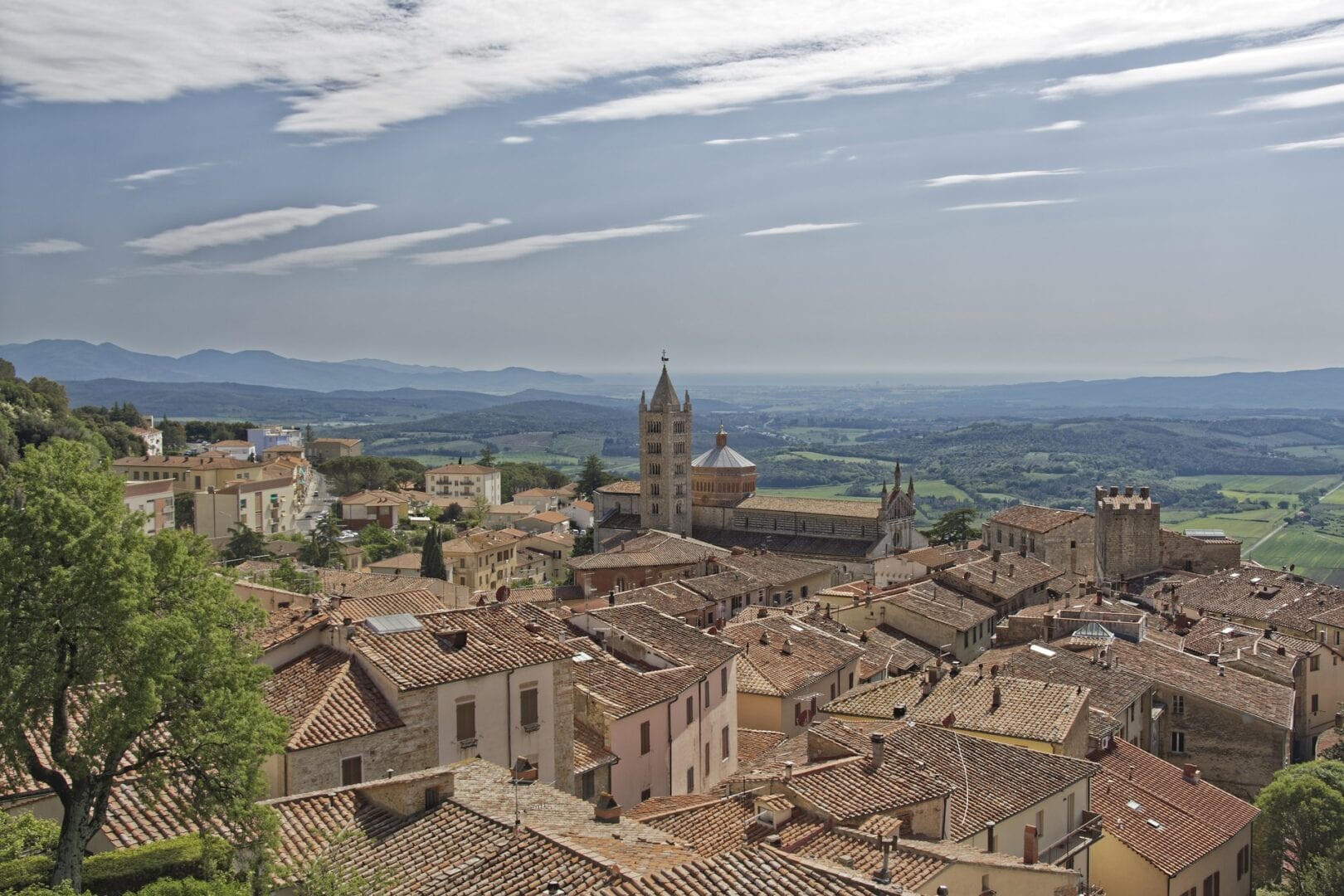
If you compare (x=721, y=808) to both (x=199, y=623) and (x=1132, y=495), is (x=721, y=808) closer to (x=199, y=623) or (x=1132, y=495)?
(x=199, y=623)

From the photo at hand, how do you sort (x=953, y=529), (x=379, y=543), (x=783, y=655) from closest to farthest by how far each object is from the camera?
(x=783, y=655)
(x=379, y=543)
(x=953, y=529)

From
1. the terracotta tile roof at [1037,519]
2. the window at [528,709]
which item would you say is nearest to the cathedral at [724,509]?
the terracotta tile roof at [1037,519]

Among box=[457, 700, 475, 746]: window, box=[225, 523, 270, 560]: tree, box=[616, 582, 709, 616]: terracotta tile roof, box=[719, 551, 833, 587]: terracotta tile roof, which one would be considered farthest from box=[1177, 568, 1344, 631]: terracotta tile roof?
box=[225, 523, 270, 560]: tree

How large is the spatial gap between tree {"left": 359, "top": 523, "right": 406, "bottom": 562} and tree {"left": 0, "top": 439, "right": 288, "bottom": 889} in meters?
84.0

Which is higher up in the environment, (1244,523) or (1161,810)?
(1161,810)

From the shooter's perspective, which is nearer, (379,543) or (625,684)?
(625,684)

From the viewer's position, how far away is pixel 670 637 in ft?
96.6

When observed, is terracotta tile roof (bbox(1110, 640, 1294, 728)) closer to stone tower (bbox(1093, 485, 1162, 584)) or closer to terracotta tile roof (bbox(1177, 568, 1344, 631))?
terracotta tile roof (bbox(1177, 568, 1344, 631))

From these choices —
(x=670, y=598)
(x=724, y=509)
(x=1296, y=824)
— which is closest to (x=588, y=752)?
(x=1296, y=824)

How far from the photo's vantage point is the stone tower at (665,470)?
330 ft

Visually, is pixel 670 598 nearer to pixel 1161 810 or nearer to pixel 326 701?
pixel 1161 810

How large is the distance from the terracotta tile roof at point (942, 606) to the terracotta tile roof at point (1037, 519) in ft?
76.6

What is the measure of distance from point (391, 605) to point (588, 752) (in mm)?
9010

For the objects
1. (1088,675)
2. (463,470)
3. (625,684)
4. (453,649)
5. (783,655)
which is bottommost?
(463,470)
